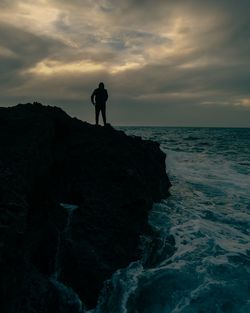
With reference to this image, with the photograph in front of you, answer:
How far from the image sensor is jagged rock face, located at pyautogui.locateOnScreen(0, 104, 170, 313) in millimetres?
4324

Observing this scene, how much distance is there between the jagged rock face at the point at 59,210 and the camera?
4324mm

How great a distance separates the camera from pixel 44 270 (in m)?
5.57

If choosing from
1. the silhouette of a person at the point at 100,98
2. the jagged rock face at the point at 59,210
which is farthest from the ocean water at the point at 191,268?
the silhouette of a person at the point at 100,98

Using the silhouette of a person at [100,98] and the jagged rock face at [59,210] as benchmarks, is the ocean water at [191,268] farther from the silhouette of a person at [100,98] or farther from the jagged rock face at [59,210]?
the silhouette of a person at [100,98]

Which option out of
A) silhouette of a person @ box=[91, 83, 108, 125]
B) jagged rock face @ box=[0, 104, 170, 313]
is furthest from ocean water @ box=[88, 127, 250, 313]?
silhouette of a person @ box=[91, 83, 108, 125]

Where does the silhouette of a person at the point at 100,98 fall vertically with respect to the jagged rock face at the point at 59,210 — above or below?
above

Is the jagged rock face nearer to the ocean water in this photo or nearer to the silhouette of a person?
the ocean water

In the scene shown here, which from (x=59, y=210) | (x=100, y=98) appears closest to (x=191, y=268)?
(x=59, y=210)

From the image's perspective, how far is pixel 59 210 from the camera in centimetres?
632

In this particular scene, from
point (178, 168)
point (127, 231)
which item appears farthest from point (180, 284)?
point (178, 168)

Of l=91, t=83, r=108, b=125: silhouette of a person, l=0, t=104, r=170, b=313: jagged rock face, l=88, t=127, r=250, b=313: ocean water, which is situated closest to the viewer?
l=0, t=104, r=170, b=313: jagged rock face

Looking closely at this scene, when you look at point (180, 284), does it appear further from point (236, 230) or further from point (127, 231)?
point (236, 230)

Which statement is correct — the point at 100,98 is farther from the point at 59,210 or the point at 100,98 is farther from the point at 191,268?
the point at 191,268

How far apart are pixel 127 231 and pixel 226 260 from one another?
1.98 metres
